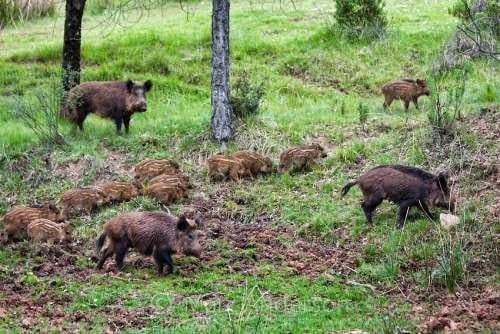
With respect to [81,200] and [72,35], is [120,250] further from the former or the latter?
[72,35]

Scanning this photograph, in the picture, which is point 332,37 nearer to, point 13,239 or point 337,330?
point 13,239

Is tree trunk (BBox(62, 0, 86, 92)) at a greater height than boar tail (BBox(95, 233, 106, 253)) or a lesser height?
greater

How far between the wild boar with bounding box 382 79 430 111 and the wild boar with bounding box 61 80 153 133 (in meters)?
4.36

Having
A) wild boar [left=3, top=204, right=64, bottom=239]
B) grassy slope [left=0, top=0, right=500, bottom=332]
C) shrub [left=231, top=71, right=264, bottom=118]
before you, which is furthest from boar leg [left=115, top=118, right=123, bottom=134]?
wild boar [left=3, top=204, right=64, bottom=239]

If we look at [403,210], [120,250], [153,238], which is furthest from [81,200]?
[403,210]

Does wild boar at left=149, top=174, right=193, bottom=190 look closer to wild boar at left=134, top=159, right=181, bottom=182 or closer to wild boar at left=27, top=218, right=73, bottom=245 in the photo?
wild boar at left=134, top=159, right=181, bottom=182

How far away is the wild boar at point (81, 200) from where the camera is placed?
39.5 feet

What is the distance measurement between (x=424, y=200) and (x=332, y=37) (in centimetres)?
1015

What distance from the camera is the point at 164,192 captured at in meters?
12.2

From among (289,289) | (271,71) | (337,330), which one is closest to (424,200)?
(289,289)

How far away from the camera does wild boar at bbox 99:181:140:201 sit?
12258mm

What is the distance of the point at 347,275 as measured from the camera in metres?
9.72

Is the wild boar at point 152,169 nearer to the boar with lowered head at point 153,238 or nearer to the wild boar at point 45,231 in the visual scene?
the wild boar at point 45,231

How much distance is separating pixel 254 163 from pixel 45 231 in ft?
11.8
